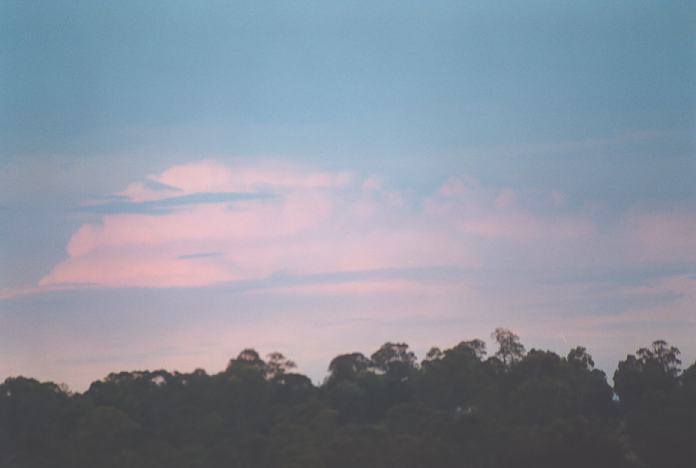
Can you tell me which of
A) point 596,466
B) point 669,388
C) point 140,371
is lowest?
point 596,466

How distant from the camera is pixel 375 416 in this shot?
27.9 m

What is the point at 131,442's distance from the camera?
26484mm

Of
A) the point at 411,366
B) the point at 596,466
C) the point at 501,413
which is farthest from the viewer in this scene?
the point at 411,366

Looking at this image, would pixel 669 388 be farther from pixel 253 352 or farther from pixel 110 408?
pixel 110 408

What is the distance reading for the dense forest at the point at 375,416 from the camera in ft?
83.9

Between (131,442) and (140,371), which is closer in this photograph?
(131,442)

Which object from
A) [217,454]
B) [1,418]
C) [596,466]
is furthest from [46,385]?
[596,466]

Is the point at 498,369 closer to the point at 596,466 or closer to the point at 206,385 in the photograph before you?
the point at 596,466

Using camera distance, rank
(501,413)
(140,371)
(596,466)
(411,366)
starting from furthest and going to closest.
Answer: (411,366) < (140,371) < (501,413) < (596,466)

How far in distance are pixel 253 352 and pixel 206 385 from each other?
6.95 feet

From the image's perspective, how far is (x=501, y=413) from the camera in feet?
89.2

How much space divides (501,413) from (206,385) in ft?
27.9

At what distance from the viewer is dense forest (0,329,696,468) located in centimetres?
2558

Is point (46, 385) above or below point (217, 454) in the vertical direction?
above
